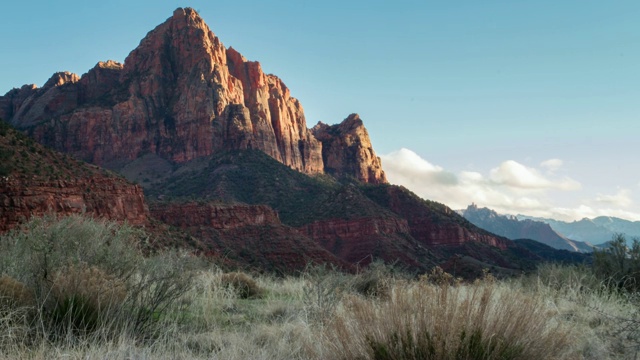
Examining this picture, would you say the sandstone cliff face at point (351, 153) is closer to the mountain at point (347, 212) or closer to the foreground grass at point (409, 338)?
the mountain at point (347, 212)

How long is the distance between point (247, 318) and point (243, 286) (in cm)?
359

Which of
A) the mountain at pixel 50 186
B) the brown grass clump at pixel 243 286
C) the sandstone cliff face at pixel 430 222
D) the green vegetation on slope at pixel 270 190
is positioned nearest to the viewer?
the brown grass clump at pixel 243 286

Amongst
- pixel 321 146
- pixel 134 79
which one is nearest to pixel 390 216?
pixel 321 146

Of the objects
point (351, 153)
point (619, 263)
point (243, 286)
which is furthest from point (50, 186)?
point (351, 153)

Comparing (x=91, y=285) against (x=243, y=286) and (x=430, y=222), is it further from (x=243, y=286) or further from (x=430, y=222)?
(x=430, y=222)

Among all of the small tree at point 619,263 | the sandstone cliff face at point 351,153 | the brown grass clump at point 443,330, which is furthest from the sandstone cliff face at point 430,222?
the brown grass clump at point 443,330

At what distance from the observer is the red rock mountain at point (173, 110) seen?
384 feet

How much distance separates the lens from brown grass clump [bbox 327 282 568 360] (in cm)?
331

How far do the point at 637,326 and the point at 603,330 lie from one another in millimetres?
983

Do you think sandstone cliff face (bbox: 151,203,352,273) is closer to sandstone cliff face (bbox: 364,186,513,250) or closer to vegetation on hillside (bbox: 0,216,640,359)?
sandstone cliff face (bbox: 364,186,513,250)

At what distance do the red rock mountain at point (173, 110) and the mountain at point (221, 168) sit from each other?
0.38 meters

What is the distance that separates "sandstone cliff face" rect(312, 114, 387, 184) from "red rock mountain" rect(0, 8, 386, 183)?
363mm

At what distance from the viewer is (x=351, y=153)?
15212 centimetres

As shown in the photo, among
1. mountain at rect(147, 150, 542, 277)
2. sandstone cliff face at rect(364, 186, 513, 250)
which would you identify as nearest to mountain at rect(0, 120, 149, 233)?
mountain at rect(147, 150, 542, 277)
